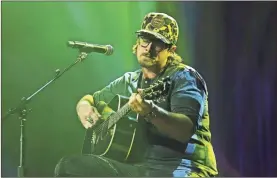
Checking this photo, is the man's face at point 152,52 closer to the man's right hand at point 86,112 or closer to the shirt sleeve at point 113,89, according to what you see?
the shirt sleeve at point 113,89

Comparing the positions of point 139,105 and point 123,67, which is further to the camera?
point 123,67

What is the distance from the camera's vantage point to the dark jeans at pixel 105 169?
2.15 m

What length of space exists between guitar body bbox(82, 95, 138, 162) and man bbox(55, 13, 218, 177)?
24 mm

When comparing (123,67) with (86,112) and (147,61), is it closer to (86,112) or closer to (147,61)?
(147,61)

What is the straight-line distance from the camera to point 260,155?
2.22 meters

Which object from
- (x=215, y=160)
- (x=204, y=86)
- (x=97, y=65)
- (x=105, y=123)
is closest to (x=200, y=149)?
(x=215, y=160)

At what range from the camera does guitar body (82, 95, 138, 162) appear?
2.14 metres

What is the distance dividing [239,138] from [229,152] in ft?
0.23

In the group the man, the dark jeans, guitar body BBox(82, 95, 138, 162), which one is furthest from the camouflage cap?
the dark jeans

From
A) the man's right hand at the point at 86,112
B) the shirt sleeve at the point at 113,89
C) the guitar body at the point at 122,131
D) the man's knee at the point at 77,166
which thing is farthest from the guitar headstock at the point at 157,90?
the man's knee at the point at 77,166

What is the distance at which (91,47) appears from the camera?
222cm

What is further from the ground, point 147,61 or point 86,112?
point 147,61

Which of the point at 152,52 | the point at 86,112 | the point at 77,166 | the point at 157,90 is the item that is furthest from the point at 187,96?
the point at 77,166

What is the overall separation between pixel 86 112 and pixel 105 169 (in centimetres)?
24
